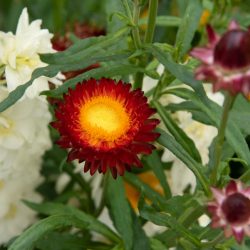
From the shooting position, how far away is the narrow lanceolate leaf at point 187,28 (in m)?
1.02

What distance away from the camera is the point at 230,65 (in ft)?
2.24

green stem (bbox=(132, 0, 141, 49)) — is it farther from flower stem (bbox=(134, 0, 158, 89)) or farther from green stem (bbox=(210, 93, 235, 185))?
green stem (bbox=(210, 93, 235, 185))

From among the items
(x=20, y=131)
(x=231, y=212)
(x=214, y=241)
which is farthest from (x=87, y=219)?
(x=231, y=212)

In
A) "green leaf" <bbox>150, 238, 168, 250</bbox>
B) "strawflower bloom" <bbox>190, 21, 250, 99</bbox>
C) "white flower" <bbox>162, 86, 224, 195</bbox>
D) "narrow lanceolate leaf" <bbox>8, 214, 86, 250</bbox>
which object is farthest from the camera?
"white flower" <bbox>162, 86, 224, 195</bbox>

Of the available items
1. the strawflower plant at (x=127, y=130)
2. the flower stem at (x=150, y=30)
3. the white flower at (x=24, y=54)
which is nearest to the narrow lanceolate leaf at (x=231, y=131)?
the strawflower plant at (x=127, y=130)

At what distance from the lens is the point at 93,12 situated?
171 centimetres

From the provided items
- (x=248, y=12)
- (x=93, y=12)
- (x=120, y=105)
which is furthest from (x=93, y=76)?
(x=93, y=12)

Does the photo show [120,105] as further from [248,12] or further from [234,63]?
[248,12]

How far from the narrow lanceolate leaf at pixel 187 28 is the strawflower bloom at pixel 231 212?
0.31 meters

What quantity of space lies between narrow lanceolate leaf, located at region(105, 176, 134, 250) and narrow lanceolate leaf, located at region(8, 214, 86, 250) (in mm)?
84

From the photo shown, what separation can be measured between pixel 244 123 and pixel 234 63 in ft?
1.05

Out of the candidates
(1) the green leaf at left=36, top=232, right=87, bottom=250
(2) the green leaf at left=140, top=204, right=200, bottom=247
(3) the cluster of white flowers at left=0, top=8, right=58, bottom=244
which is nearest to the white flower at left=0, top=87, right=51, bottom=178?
(3) the cluster of white flowers at left=0, top=8, right=58, bottom=244

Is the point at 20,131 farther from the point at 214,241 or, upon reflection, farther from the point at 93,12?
the point at 93,12

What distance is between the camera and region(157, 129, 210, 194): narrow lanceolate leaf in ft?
2.87
